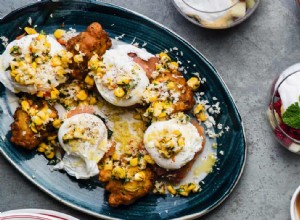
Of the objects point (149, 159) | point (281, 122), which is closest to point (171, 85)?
point (149, 159)

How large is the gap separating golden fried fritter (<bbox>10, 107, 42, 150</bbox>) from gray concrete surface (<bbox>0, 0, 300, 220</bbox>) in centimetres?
31

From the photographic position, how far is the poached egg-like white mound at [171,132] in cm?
340

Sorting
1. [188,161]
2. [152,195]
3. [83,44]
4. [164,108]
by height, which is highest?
[83,44]

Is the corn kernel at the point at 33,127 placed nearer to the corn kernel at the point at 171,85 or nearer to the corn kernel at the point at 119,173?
the corn kernel at the point at 119,173

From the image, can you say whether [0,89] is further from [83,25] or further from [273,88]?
[273,88]

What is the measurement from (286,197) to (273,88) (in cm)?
66

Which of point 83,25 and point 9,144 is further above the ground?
point 83,25

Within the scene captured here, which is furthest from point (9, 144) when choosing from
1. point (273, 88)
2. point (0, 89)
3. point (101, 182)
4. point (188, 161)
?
point (273, 88)

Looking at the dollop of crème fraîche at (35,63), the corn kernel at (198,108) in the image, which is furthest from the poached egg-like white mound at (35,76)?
the corn kernel at (198,108)

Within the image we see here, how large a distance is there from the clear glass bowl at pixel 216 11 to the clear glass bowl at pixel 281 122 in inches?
16.3

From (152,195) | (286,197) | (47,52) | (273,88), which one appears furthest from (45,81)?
(286,197)

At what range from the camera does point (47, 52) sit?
3490 mm

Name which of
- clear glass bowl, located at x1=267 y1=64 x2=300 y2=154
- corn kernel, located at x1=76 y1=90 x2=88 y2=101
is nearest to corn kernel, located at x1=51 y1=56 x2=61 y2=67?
corn kernel, located at x1=76 y1=90 x2=88 y2=101

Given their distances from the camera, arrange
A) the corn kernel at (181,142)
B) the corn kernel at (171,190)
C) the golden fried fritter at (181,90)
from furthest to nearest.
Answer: the corn kernel at (171,190), the golden fried fritter at (181,90), the corn kernel at (181,142)
